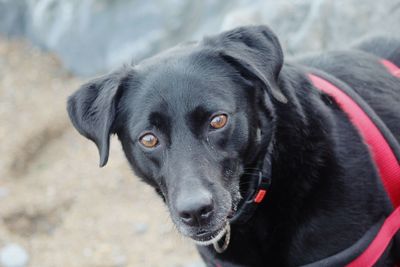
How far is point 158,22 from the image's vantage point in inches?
233

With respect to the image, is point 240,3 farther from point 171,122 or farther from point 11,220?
point 171,122

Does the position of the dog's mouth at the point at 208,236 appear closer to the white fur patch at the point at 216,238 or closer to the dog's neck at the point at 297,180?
the white fur patch at the point at 216,238

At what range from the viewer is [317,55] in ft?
10.2

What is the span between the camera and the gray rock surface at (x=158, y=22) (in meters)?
4.39

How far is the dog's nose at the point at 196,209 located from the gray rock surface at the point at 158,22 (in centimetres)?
226

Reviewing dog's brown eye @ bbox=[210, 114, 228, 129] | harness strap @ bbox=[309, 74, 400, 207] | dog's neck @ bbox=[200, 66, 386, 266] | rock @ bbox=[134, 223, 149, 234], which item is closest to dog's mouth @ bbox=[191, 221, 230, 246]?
dog's neck @ bbox=[200, 66, 386, 266]

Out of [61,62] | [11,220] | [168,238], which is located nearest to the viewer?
[168,238]

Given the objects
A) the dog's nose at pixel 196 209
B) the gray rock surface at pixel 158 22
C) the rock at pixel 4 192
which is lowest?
the rock at pixel 4 192


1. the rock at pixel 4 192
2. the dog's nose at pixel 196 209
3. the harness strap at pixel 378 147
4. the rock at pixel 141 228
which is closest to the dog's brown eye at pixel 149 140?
the dog's nose at pixel 196 209

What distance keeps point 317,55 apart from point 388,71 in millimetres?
354

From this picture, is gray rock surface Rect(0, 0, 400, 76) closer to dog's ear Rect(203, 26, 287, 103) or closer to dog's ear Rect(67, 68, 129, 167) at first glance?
dog's ear Rect(203, 26, 287, 103)

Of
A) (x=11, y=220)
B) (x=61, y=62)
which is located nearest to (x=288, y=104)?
(x=11, y=220)

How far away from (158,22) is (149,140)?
364 cm

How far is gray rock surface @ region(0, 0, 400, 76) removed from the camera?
173 inches
